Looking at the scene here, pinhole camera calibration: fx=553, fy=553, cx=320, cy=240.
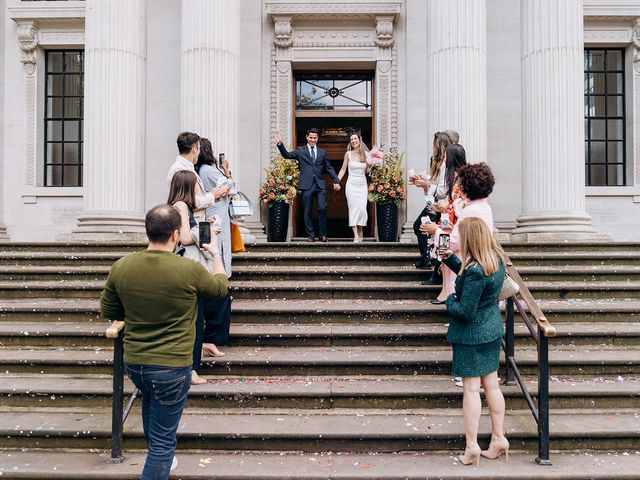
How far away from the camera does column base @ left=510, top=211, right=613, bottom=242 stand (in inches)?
369

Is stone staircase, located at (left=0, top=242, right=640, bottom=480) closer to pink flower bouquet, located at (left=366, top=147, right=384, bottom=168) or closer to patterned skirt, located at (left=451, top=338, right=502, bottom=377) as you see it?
patterned skirt, located at (left=451, top=338, right=502, bottom=377)

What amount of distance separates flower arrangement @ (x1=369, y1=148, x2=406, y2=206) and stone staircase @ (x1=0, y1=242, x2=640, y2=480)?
2.55 meters

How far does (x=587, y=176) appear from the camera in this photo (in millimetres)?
13219

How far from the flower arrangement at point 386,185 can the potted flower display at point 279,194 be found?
5.35 feet

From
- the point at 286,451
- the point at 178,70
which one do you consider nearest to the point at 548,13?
the point at 178,70

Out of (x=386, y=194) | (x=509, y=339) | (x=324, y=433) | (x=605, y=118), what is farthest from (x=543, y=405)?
(x=605, y=118)

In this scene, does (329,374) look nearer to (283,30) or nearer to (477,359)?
(477,359)

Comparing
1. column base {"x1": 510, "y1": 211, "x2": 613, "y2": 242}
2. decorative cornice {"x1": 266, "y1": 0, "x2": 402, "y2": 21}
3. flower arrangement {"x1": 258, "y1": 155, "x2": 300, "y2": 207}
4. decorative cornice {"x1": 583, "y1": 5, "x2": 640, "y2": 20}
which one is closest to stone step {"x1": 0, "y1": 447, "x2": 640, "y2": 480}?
column base {"x1": 510, "y1": 211, "x2": 613, "y2": 242}

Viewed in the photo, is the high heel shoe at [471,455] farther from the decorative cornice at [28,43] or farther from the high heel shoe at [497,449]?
the decorative cornice at [28,43]

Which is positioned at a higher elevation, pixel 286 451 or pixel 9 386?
pixel 9 386

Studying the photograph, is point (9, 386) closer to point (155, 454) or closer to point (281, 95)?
point (155, 454)

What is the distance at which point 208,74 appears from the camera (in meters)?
9.98

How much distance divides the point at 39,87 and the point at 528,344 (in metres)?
12.6

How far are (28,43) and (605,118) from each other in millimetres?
13941
